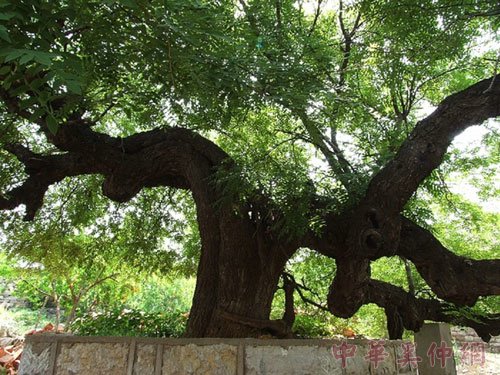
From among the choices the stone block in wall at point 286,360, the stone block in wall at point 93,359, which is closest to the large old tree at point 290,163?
the stone block in wall at point 286,360

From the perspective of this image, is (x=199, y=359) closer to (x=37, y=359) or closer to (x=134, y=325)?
(x=37, y=359)

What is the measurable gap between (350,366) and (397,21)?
3.30 meters

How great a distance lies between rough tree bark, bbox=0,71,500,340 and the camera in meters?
3.94

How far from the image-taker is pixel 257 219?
4.39m

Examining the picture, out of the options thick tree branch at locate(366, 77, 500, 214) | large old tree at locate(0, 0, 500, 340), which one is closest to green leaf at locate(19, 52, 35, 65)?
large old tree at locate(0, 0, 500, 340)

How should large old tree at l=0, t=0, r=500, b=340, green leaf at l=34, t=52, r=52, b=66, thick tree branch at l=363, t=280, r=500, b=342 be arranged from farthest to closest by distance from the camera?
thick tree branch at l=363, t=280, r=500, b=342 < large old tree at l=0, t=0, r=500, b=340 < green leaf at l=34, t=52, r=52, b=66

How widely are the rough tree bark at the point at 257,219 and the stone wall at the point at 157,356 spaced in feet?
1.49

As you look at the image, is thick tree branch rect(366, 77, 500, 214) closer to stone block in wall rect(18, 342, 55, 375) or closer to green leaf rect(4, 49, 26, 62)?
stone block in wall rect(18, 342, 55, 375)

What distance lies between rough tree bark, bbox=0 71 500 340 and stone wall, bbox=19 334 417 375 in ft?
1.49

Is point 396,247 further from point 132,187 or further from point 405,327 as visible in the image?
point 132,187

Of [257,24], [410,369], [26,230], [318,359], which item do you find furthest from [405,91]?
[26,230]

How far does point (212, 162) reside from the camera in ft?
15.3

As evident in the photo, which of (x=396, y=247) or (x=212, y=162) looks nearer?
(x=396, y=247)

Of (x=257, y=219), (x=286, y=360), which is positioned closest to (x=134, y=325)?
(x=257, y=219)
